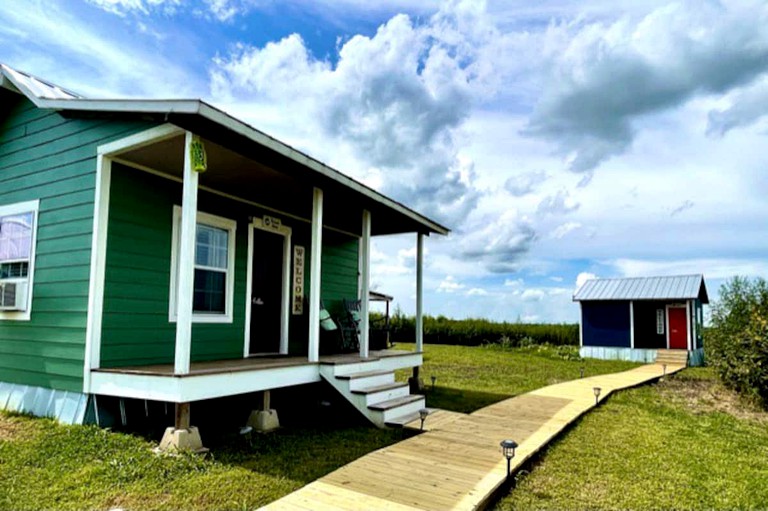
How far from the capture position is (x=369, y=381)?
19.9 feet

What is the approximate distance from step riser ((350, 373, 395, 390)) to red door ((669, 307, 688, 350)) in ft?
51.6

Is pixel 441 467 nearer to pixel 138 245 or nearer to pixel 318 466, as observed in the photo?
pixel 318 466

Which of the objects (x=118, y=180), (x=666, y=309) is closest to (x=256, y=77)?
(x=118, y=180)

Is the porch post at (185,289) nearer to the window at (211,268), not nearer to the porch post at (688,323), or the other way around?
the window at (211,268)

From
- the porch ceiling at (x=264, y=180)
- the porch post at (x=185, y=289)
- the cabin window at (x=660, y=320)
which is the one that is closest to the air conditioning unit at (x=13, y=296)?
the porch ceiling at (x=264, y=180)

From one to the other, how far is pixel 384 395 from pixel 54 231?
4420mm

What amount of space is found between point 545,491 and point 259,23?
725cm

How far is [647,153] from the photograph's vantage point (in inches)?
349

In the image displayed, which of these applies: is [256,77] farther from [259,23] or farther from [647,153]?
[647,153]

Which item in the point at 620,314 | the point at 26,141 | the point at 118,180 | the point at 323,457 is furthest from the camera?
the point at 620,314

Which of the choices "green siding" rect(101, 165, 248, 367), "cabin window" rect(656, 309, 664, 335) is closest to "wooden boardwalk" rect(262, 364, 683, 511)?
"green siding" rect(101, 165, 248, 367)

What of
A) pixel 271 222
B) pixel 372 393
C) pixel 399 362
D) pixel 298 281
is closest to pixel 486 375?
pixel 399 362

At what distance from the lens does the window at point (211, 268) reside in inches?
236

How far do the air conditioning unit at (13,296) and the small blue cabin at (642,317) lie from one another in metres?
17.8
